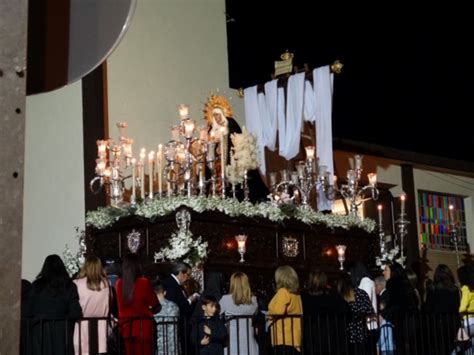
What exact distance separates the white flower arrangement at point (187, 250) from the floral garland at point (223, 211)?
0.59m

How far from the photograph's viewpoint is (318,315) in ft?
32.2

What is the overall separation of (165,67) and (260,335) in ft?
43.1

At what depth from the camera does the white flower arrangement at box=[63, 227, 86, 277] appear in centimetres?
1683

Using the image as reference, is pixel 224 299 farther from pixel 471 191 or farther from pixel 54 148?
pixel 471 191

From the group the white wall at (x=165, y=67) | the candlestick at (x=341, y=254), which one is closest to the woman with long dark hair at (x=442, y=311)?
the candlestick at (x=341, y=254)

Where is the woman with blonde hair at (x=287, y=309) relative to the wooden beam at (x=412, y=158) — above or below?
below

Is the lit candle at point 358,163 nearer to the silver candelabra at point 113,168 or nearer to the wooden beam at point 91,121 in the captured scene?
the silver candelabra at point 113,168

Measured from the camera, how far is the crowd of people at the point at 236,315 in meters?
8.85

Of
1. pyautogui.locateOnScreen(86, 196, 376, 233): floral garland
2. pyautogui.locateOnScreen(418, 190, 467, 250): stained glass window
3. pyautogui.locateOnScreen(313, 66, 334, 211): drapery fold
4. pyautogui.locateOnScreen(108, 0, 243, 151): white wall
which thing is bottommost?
pyautogui.locateOnScreen(86, 196, 376, 233): floral garland

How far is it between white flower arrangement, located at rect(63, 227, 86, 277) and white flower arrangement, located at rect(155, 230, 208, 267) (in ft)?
7.71

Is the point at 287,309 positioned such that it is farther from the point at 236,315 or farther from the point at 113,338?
the point at 113,338

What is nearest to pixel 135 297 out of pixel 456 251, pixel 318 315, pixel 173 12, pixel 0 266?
pixel 318 315

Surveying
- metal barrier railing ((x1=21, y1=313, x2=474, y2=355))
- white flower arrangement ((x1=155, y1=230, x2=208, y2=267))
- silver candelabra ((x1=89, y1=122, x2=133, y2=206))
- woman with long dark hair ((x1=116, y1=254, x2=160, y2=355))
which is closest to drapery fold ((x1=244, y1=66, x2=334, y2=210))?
silver candelabra ((x1=89, y1=122, x2=133, y2=206))

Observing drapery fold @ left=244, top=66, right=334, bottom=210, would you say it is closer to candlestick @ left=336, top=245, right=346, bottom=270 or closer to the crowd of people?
candlestick @ left=336, top=245, right=346, bottom=270
